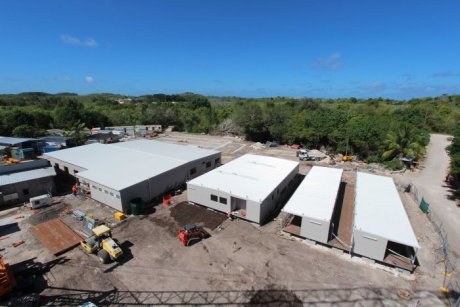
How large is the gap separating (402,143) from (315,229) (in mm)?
30469

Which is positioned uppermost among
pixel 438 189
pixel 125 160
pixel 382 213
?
pixel 125 160

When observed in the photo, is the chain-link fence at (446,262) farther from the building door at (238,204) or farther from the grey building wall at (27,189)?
the grey building wall at (27,189)

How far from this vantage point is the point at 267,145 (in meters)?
51.7

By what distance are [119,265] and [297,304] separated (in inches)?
445

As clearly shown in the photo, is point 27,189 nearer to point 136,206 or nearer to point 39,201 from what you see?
point 39,201

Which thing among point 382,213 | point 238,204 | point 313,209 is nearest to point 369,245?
point 382,213

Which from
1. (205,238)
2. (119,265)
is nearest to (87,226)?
(119,265)

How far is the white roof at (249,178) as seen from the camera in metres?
21.3

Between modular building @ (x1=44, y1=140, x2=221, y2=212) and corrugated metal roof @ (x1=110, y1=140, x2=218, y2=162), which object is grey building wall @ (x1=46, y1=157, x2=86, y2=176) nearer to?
modular building @ (x1=44, y1=140, x2=221, y2=212)

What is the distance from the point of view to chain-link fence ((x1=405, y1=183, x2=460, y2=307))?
13.6m

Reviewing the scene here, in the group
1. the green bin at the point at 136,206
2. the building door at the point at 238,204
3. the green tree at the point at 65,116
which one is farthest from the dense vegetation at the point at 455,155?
the green tree at the point at 65,116

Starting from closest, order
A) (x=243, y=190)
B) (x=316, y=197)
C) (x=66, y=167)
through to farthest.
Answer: (x=316, y=197), (x=243, y=190), (x=66, y=167)

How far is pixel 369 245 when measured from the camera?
15.9 m

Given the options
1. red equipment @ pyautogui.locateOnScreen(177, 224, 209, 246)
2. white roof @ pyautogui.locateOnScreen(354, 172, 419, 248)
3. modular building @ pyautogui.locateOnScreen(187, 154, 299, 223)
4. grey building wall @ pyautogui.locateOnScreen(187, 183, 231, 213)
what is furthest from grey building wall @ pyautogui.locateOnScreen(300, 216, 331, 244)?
red equipment @ pyautogui.locateOnScreen(177, 224, 209, 246)
